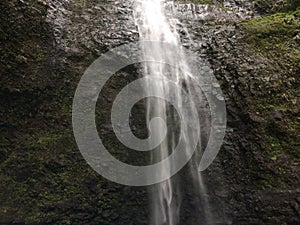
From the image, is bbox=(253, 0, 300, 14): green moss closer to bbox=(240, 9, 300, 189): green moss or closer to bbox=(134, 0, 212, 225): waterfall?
bbox=(240, 9, 300, 189): green moss

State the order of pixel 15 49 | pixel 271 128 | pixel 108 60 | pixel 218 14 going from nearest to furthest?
pixel 271 128, pixel 15 49, pixel 108 60, pixel 218 14

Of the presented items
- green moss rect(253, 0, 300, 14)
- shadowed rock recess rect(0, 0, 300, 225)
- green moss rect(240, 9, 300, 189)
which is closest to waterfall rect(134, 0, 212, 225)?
shadowed rock recess rect(0, 0, 300, 225)

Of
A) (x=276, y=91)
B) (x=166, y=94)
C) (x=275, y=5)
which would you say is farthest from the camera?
(x=275, y=5)

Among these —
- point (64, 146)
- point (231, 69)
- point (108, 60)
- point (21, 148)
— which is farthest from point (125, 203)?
point (231, 69)

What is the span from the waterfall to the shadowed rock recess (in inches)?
4.9

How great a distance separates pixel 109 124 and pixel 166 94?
0.87 m

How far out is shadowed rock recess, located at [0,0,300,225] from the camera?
3502 millimetres

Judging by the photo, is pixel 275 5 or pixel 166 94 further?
pixel 275 5

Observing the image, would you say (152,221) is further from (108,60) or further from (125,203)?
(108,60)

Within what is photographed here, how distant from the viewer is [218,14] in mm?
5289

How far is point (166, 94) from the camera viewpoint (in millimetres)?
4156

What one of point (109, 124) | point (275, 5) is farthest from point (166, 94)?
point (275, 5)

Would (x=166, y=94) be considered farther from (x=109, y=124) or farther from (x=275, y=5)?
(x=275, y=5)

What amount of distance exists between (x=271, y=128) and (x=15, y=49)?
337 centimetres
